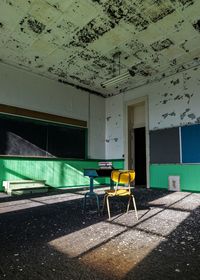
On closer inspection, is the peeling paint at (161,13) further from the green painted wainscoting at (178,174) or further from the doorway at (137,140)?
the green painted wainscoting at (178,174)

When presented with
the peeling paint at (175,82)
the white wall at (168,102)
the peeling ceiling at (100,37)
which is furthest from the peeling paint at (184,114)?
the peeling ceiling at (100,37)

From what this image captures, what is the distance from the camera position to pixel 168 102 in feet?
23.9

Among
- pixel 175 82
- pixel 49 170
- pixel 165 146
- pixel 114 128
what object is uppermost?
pixel 175 82

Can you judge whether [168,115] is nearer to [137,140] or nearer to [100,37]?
[137,140]

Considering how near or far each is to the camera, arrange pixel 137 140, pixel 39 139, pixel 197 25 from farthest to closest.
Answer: pixel 137 140, pixel 39 139, pixel 197 25

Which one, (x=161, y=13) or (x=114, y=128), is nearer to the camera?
(x=161, y=13)

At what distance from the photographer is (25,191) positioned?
626 centimetres

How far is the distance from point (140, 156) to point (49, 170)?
382 cm

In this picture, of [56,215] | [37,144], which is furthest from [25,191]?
[56,215]

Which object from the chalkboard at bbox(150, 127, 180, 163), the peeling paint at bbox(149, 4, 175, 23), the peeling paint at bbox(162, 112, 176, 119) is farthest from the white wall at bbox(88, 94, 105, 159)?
the peeling paint at bbox(149, 4, 175, 23)

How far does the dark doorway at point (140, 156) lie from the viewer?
903 centimetres

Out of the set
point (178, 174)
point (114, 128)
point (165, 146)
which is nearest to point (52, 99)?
point (114, 128)

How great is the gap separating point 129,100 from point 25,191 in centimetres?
483

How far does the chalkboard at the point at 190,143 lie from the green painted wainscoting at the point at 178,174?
7.9 inches
